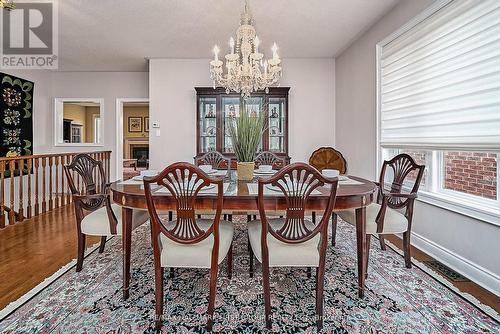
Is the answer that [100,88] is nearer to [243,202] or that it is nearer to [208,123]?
[208,123]

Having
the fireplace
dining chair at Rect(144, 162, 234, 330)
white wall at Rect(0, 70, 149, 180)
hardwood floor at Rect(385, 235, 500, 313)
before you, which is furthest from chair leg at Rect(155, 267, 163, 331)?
the fireplace

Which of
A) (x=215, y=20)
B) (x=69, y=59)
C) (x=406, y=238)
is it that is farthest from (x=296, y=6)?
(x=69, y=59)

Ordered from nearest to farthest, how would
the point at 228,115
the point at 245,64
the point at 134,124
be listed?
the point at 245,64 → the point at 228,115 → the point at 134,124

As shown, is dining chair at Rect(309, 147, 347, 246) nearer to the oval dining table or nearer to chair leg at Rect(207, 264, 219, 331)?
the oval dining table

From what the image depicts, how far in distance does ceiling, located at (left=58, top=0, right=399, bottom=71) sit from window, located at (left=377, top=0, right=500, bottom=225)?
745mm

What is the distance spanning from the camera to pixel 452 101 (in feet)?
8.18

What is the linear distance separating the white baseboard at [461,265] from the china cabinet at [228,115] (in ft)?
8.50

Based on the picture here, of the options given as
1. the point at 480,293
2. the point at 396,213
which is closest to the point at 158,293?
the point at 396,213

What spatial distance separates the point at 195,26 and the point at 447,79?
296cm

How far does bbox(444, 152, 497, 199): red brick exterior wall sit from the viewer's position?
2236 mm

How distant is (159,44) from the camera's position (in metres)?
4.52

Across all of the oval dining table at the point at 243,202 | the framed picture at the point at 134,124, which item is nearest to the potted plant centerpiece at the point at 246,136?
the oval dining table at the point at 243,202

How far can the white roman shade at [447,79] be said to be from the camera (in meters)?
2.13

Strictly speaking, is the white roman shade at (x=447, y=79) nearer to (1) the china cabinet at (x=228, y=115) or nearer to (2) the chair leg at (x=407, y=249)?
(2) the chair leg at (x=407, y=249)
